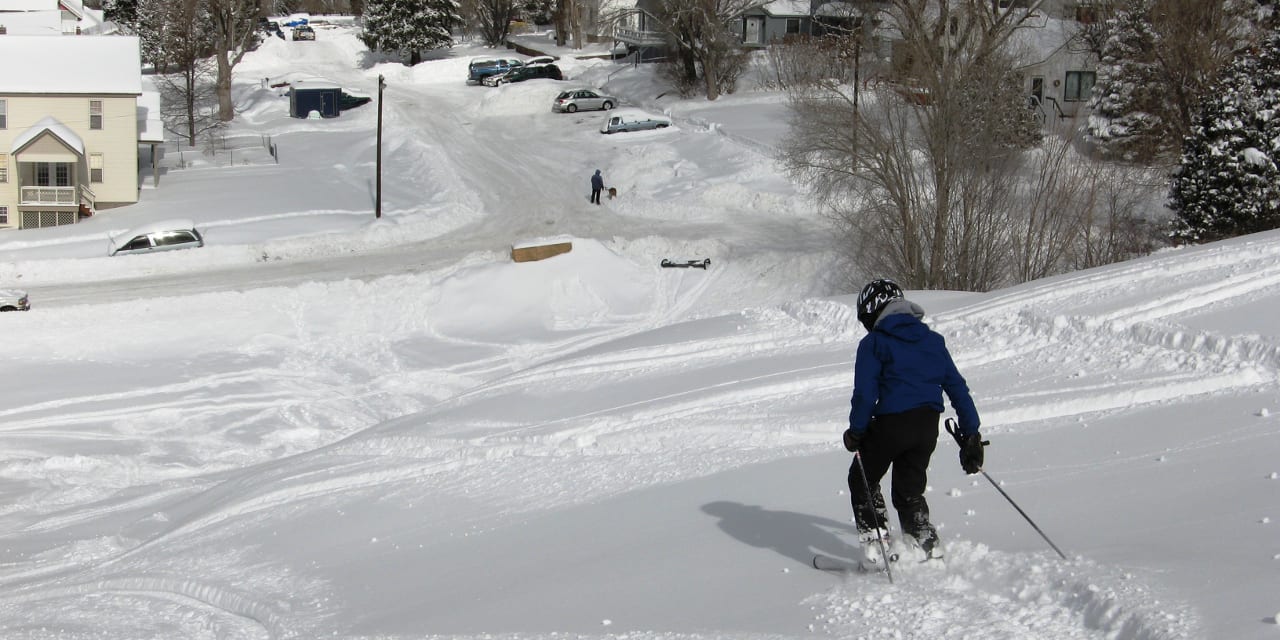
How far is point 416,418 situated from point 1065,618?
1058 cm

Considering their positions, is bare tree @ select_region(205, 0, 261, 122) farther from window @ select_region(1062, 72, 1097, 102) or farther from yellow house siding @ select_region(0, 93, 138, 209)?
window @ select_region(1062, 72, 1097, 102)

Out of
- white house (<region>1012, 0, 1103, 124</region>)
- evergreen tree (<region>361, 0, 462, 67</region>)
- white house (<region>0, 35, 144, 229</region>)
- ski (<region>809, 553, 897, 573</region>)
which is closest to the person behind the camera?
ski (<region>809, 553, 897, 573</region>)

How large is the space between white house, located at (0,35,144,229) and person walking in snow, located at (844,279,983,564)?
38355 mm

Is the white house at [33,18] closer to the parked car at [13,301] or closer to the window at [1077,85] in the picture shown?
the parked car at [13,301]

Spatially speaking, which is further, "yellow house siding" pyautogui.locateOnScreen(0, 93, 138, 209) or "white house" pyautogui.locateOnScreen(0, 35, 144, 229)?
"yellow house siding" pyautogui.locateOnScreen(0, 93, 138, 209)

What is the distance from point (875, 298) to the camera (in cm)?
650

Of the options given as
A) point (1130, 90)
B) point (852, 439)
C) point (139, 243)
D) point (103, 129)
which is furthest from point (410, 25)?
point (852, 439)

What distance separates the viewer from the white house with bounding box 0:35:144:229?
39062mm

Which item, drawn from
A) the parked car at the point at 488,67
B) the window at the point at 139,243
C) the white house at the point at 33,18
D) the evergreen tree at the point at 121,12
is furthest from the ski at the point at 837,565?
the evergreen tree at the point at 121,12

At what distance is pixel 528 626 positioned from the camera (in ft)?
22.5

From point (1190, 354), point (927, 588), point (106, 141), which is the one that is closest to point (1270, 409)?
point (1190, 354)

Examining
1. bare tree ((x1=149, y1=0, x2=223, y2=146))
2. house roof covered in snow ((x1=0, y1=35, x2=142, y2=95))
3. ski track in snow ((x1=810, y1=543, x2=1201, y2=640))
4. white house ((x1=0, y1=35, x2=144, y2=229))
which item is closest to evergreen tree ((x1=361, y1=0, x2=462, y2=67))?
bare tree ((x1=149, y1=0, x2=223, y2=146))

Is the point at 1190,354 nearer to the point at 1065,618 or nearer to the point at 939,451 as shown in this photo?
the point at 939,451

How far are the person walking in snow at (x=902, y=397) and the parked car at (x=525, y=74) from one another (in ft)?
188
